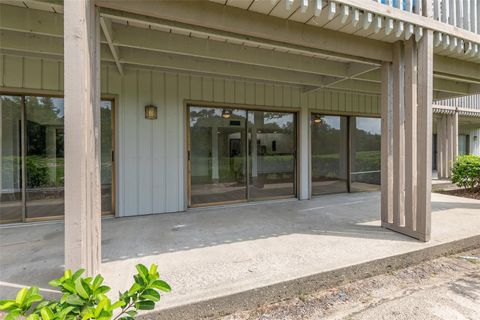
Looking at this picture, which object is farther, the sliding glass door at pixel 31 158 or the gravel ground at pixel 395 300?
the sliding glass door at pixel 31 158

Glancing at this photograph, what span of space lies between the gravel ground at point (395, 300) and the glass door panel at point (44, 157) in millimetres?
3657

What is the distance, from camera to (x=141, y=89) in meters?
4.19

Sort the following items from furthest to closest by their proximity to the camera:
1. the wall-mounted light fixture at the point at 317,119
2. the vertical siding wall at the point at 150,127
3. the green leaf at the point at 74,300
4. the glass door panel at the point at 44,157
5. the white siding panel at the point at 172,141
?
the wall-mounted light fixture at the point at 317,119, the white siding panel at the point at 172,141, the vertical siding wall at the point at 150,127, the glass door panel at the point at 44,157, the green leaf at the point at 74,300

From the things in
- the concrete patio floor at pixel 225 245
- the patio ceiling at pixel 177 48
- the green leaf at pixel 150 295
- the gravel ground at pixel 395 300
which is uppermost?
the patio ceiling at pixel 177 48

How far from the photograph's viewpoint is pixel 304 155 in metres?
5.49

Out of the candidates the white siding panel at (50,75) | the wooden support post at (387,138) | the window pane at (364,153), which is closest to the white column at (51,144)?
the white siding panel at (50,75)

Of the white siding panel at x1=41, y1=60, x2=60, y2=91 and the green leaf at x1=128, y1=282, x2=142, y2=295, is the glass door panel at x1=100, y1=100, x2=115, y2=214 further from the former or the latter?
the green leaf at x1=128, y1=282, x2=142, y2=295

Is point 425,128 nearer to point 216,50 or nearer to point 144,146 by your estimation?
point 216,50

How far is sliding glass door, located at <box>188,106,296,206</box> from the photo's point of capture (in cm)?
477

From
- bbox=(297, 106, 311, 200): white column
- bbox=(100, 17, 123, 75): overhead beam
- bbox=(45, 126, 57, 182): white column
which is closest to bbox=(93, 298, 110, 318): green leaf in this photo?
bbox=(100, 17, 123, 75): overhead beam

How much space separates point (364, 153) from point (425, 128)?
3.72m

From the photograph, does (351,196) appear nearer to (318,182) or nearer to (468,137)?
(318,182)

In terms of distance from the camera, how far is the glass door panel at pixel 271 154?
17.2 feet

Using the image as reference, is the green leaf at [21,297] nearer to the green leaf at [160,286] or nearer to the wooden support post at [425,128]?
the green leaf at [160,286]
